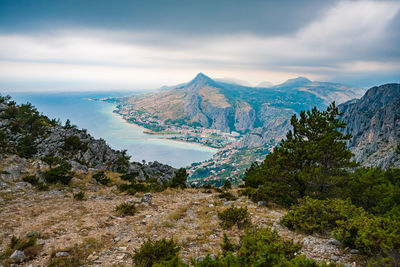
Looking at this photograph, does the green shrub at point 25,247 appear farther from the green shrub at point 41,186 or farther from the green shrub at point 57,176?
the green shrub at point 57,176

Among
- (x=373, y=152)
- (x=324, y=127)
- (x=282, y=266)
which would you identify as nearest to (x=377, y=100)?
(x=373, y=152)

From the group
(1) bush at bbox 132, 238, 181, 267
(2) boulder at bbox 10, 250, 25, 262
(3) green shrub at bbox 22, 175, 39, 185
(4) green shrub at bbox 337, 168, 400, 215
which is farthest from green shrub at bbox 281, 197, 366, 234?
(3) green shrub at bbox 22, 175, 39, 185

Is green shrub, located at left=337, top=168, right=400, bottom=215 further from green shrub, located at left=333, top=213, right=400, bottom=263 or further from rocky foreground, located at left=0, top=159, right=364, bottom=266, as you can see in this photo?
green shrub, located at left=333, top=213, right=400, bottom=263

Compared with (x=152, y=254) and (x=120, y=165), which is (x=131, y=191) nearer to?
(x=152, y=254)

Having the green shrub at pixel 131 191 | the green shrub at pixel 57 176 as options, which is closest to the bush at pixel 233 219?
the green shrub at pixel 131 191

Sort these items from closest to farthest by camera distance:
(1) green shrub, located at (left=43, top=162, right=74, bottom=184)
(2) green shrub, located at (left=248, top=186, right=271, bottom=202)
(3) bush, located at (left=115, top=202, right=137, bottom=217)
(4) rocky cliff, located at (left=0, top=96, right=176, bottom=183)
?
1. (3) bush, located at (left=115, top=202, right=137, bottom=217)
2. (2) green shrub, located at (left=248, top=186, right=271, bottom=202)
3. (1) green shrub, located at (left=43, top=162, right=74, bottom=184)
4. (4) rocky cliff, located at (left=0, top=96, right=176, bottom=183)

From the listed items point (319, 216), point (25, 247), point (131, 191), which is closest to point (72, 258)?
point (25, 247)
